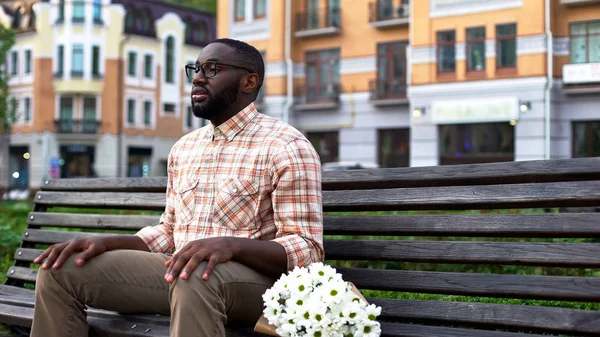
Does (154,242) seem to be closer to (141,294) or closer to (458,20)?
(141,294)

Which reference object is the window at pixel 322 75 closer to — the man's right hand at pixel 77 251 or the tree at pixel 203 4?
the tree at pixel 203 4

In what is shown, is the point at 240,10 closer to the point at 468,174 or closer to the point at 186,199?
the point at 186,199

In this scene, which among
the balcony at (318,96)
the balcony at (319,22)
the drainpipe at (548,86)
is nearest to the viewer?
the drainpipe at (548,86)

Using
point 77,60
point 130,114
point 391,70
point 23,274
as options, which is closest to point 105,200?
point 23,274

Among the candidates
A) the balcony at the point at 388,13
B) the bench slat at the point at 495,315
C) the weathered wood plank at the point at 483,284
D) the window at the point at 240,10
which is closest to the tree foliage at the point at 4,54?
the window at the point at 240,10

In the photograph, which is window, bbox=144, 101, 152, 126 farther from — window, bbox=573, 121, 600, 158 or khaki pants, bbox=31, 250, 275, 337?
khaki pants, bbox=31, 250, 275, 337

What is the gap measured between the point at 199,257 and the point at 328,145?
29.6 m

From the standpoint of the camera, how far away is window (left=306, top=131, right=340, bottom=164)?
32.0m

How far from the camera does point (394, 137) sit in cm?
3059

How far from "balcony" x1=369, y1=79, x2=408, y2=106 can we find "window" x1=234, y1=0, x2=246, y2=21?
6378 mm

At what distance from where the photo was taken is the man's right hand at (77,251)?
316cm

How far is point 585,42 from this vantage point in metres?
25.4

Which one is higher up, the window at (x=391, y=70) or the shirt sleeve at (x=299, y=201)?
the window at (x=391, y=70)

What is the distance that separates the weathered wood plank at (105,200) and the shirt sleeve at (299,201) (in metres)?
1.34
